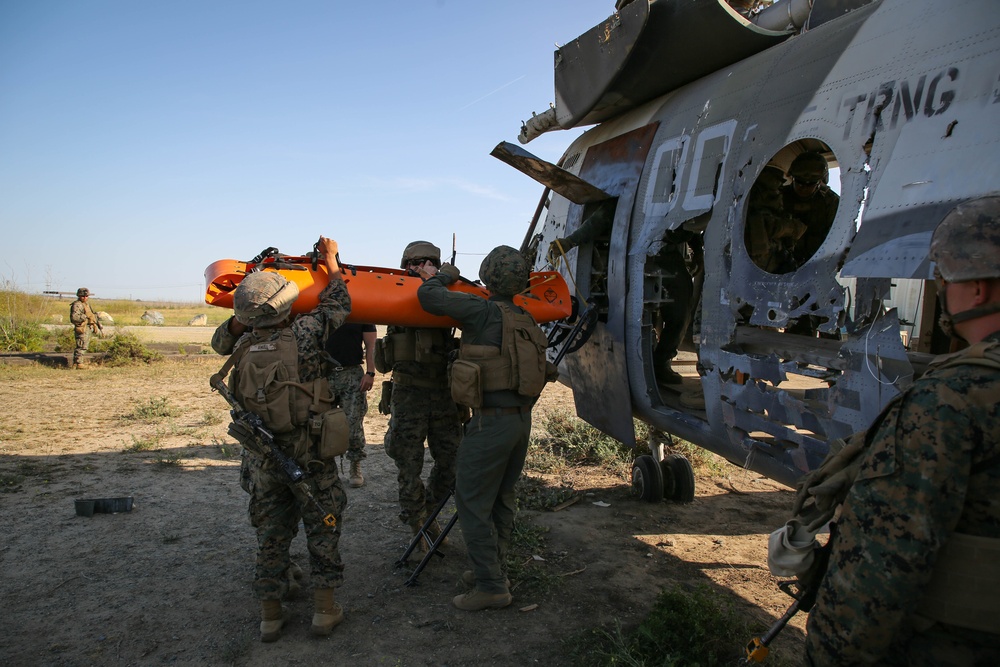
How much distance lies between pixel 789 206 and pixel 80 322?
46.0 ft

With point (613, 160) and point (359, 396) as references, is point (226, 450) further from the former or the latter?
point (613, 160)

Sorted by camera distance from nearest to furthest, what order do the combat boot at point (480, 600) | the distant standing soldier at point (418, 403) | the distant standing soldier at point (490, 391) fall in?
the distant standing soldier at point (490, 391)
the combat boot at point (480, 600)
the distant standing soldier at point (418, 403)

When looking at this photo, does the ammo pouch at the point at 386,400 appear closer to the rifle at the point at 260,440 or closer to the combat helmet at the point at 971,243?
the rifle at the point at 260,440

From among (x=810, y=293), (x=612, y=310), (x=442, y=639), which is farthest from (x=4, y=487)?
(x=810, y=293)

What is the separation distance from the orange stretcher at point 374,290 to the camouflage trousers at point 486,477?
0.81 m

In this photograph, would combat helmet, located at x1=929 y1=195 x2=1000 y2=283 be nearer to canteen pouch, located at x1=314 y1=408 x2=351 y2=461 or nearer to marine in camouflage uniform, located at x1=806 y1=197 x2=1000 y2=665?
marine in camouflage uniform, located at x1=806 y1=197 x2=1000 y2=665

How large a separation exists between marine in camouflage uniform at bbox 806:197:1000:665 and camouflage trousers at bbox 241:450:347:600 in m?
2.78

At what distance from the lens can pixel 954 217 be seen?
1.64m

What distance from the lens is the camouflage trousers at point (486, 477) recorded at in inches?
150

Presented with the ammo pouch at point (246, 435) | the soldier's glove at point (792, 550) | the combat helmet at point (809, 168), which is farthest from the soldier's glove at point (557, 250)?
the soldier's glove at point (792, 550)

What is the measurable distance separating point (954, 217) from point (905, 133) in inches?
50.9

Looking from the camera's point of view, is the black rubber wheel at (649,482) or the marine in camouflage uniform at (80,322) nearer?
the black rubber wheel at (649,482)

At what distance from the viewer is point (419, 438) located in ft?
15.3

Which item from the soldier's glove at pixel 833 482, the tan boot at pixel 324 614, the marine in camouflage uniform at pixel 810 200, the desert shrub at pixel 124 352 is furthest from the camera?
the desert shrub at pixel 124 352
